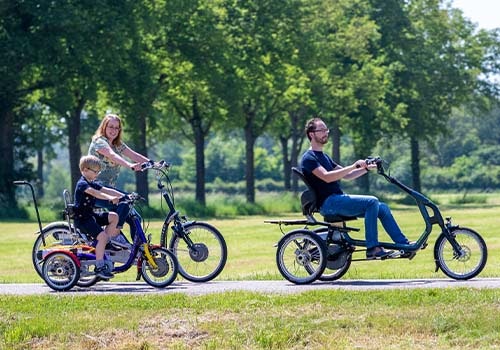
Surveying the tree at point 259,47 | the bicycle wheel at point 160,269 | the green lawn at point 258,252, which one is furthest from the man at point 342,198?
the tree at point 259,47

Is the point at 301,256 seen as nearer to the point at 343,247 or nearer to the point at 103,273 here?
the point at 343,247

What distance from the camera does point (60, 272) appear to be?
43.7ft

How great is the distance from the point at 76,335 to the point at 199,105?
130 ft

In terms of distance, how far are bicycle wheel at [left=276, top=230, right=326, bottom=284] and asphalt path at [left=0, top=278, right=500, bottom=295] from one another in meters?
0.14

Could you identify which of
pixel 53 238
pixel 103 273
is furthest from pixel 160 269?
pixel 53 238

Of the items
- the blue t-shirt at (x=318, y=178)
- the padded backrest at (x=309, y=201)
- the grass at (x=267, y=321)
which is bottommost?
the grass at (x=267, y=321)

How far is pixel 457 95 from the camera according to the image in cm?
6209

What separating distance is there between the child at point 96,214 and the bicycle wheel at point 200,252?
76 centimetres

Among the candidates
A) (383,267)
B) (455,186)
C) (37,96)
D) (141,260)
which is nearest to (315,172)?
(141,260)

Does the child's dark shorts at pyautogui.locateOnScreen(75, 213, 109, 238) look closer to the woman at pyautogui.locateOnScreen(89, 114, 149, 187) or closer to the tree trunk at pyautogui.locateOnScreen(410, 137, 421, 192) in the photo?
the woman at pyautogui.locateOnScreen(89, 114, 149, 187)

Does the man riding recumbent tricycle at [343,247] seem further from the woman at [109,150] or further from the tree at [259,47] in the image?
the tree at [259,47]

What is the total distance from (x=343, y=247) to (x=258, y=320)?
110 inches

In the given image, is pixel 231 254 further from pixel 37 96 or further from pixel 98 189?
pixel 37 96

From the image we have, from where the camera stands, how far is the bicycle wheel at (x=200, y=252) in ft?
44.4
